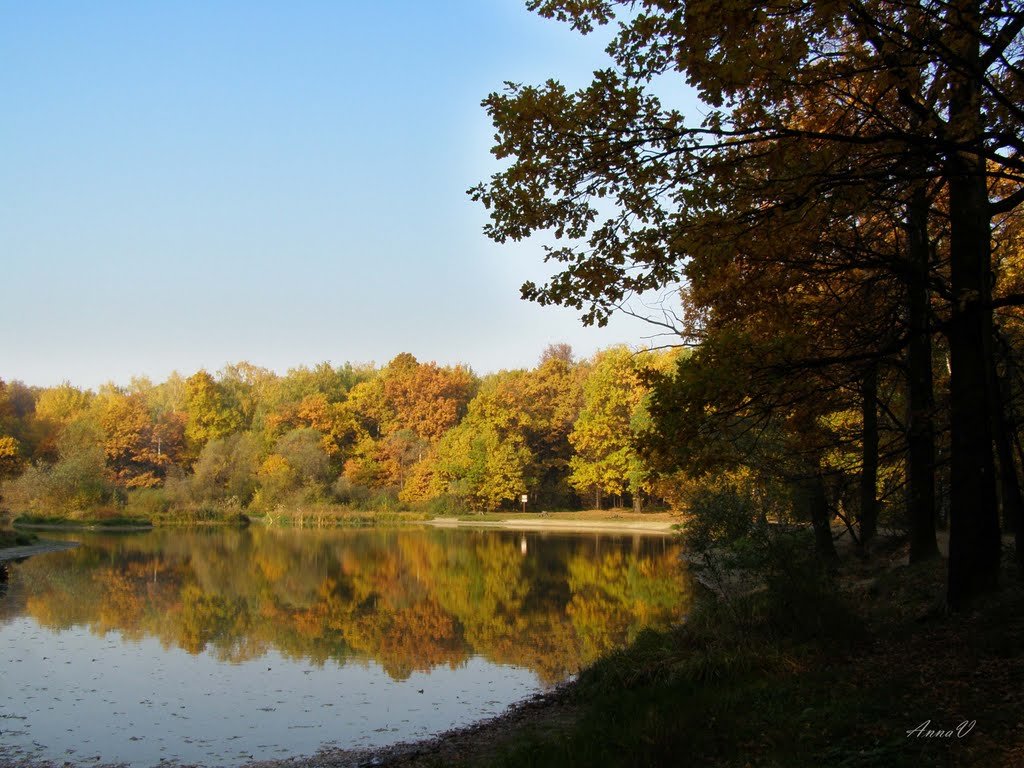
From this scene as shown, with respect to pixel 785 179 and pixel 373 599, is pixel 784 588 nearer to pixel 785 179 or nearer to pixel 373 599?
pixel 785 179

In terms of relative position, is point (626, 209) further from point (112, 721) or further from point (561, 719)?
point (112, 721)

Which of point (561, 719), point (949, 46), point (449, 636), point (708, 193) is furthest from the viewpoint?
point (449, 636)

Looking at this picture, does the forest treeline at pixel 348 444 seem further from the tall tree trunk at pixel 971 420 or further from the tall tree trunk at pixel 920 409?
the tall tree trunk at pixel 971 420


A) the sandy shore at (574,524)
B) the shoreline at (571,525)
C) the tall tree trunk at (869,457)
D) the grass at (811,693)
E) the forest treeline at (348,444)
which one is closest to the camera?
the grass at (811,693)

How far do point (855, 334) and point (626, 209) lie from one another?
131 inches

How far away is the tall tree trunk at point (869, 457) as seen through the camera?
422 inches

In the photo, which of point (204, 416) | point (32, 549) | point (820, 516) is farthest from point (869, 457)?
point (204, 416)

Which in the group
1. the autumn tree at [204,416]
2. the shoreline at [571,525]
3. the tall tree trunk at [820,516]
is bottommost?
the shoreline at [571,525]

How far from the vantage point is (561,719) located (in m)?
7.89

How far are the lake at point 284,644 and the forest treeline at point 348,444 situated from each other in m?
21.7

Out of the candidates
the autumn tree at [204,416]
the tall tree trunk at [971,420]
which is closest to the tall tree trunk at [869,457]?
the tall tree trunk at [971,420]

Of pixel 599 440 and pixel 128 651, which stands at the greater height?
pixel 599 440

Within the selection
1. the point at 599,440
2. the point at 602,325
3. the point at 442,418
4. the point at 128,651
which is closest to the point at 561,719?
the point at 602,325

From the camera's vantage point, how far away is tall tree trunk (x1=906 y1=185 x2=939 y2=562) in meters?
8.98
